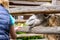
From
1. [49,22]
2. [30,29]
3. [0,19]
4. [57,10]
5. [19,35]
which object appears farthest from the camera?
[19,35]

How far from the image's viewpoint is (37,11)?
3275mm

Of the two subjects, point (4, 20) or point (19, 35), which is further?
point (19, 35)

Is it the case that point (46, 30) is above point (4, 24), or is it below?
below

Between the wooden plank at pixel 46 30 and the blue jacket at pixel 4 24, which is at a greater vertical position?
the blue jacket at pixel 4 24

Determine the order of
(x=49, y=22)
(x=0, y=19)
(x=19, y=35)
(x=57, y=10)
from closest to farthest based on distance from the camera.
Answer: (x=0, y=19) → (x=57, y=10) → (x=49, y=22) → (x=19, y=35)

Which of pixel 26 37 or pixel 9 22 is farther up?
pixel 9 22

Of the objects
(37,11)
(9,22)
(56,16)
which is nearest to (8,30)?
(9,22)

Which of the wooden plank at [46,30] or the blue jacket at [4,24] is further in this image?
the wooden plank at [46,30]

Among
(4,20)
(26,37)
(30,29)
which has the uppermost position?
(4,20)

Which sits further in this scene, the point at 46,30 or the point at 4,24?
the point at 46,30

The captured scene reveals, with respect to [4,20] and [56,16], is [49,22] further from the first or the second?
[4,20]

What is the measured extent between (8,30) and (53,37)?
1.49 m

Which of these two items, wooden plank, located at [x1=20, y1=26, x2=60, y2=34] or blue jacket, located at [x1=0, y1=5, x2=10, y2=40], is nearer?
blue jacket, located at [x1=0, y1=5, x2=10, y2=40]

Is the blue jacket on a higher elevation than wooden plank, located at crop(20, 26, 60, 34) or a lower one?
higher
